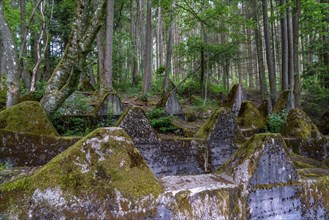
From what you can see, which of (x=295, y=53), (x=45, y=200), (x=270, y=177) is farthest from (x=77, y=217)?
(x=295, y=53)

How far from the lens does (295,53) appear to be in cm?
1027

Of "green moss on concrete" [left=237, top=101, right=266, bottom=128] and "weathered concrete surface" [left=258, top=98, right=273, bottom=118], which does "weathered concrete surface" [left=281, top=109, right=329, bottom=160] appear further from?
"weathered concrete surface" [left=258, top=98, right=273, bottom=118]

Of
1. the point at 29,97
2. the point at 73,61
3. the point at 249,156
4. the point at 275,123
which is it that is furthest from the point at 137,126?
the point at 275,123

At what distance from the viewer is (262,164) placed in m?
3.07

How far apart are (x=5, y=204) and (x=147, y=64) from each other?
41.8 feet

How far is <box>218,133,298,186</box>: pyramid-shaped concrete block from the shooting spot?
3010mm

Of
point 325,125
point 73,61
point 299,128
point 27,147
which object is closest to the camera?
point 27,147

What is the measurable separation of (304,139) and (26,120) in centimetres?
619

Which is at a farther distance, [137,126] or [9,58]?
[9,58]

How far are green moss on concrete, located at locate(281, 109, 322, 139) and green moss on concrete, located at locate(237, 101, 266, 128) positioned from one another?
1602mm

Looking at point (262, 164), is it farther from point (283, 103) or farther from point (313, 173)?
point (283, 103)

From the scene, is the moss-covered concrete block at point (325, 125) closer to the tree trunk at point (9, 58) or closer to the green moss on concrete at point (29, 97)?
the tree trunk at point (9, 58)

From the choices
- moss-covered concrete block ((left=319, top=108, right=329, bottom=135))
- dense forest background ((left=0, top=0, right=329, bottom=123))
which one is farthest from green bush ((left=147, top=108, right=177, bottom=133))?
moss-covered concrete block ((left=319, top=108, right=329, bottom=135))

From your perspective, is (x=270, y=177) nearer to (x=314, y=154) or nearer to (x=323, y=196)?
(x=323, y=196)
